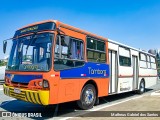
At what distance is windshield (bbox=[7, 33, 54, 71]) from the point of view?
7.11 meters

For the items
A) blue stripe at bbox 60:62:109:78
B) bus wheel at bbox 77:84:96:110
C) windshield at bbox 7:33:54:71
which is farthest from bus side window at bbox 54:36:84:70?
bus wheel at bbox 77:84:96:110

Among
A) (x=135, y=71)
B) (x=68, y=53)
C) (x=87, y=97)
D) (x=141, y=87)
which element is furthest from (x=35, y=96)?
(x=141, y=87)

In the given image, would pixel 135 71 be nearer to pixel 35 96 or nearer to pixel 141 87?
pixel 141 87

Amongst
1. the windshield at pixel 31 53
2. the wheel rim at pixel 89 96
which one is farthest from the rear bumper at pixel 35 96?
the wheel rim at pixel 89 96

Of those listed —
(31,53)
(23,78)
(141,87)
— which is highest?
(31,53)

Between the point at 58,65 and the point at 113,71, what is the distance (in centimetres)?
427

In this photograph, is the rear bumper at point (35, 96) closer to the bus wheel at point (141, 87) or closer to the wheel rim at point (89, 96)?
the wheel rim at point (89, 96)

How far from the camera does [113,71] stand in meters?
10.9

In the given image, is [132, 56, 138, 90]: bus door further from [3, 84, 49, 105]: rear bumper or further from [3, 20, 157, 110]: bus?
[3, 84, 49, 105]: rear bumper

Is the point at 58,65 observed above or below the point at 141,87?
above

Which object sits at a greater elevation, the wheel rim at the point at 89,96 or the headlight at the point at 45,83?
the headlight at the point at 45,83

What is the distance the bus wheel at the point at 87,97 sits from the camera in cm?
855

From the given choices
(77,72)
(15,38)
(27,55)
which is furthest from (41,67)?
(15,38)

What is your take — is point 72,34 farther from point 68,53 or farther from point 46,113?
point 46,113
